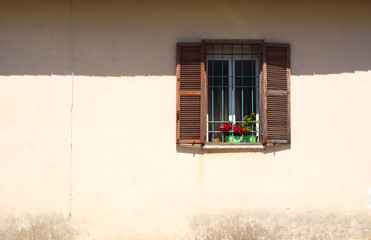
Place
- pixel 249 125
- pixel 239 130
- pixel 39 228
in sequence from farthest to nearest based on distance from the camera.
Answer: pixel 249 125
pixel 239 130
pixel 39 228

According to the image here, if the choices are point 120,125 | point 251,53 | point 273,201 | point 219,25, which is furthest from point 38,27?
point 273,201

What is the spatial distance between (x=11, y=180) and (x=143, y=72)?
7.36ft

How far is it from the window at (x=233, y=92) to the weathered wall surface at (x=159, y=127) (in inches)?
6.2

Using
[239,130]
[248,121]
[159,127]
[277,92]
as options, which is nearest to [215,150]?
[239,130]

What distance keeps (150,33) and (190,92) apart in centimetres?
95

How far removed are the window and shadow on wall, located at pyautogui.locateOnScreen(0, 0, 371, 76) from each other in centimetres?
18

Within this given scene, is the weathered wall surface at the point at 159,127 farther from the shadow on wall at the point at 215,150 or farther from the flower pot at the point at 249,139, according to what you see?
the flower pot at the point at 249,139

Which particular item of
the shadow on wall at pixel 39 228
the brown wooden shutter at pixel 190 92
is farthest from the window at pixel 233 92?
the shadow on wall at pixel 39 228

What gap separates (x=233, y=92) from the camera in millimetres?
7406

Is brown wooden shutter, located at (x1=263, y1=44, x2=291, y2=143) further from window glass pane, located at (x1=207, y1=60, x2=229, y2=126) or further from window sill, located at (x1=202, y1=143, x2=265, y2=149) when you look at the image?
window glass pane, located at (x1=207, y1=60, x2=229, y2=126)

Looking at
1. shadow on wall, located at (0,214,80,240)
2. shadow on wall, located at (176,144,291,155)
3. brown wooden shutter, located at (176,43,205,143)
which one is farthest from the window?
shadow on wall, located at (0,214,80,240)

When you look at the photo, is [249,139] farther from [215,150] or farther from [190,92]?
[190,92]

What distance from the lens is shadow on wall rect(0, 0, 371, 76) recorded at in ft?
23.7

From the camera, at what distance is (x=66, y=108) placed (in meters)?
7.20
